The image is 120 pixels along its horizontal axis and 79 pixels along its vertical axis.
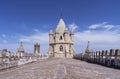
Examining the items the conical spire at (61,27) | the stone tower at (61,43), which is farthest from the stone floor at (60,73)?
the conical spire at (61,27)

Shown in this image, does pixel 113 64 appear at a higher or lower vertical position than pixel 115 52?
lower

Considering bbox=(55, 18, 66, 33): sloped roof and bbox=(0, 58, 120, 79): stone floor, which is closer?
bbox=(0, 58, 120, 79): stone floor

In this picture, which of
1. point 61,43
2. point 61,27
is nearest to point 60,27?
point 61,27

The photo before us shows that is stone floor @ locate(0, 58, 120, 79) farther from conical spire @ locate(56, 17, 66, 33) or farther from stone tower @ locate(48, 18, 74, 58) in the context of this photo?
conical spire @ locate(56, 17, 66, 33)

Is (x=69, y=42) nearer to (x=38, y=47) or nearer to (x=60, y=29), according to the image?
(x=60, y=29)

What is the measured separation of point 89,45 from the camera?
72.3 metres

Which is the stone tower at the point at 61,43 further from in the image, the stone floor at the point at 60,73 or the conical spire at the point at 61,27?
the stone floor at the point at 60,73

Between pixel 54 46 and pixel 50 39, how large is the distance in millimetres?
6895

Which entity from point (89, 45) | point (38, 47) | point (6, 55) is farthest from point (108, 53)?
point (89, 45)

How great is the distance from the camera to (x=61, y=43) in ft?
291

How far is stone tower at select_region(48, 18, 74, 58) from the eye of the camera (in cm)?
8812

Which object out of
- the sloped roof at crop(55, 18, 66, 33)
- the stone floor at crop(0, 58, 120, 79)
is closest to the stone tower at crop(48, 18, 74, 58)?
the sloped roof at crop(55, 18, 66, 33)

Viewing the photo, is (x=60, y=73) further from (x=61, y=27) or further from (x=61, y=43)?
(x=61, y=27)

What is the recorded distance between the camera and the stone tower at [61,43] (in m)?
88.1
